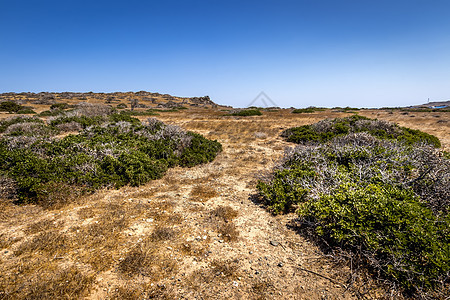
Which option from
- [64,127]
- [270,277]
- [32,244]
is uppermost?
[64,127]

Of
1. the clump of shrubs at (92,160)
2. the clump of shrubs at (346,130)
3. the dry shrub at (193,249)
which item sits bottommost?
the dry shrub at (193,249)

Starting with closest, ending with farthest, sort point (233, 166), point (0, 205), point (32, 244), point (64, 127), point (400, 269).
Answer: point (400, 269) < point (32, 244) < point (0, 205) < point (233, 166) < point (64, 127)

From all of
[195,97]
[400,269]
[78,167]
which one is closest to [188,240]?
[400,269]

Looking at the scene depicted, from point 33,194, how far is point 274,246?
617cm

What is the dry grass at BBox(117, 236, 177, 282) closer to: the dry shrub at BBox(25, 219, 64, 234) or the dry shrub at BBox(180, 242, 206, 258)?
the dry shrub at BBox(180, 242, 206, 258)

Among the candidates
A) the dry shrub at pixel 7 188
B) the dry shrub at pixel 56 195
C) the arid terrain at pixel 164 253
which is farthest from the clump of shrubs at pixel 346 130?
the dry shrub at pixel 7 188

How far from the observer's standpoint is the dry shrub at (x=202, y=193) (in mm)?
5988

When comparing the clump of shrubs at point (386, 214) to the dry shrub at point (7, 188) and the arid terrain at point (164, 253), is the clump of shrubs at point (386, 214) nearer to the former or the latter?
the arid terrain at point (164, 253)

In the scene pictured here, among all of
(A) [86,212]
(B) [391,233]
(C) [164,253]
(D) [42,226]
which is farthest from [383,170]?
(D) [42,226]

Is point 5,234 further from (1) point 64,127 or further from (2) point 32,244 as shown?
(1) point 64,127

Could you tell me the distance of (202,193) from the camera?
6.32 meters

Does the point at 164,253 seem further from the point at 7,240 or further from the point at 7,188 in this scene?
the point at 7,188

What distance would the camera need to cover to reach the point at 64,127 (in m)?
15.0

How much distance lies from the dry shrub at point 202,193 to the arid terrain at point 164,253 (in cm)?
6
